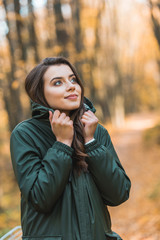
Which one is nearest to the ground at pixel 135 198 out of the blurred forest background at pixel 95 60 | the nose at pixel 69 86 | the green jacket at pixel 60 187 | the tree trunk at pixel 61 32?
the blurred forest background at pixel 95 60

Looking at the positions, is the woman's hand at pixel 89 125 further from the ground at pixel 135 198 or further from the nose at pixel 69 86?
the ground at pixel 135 198

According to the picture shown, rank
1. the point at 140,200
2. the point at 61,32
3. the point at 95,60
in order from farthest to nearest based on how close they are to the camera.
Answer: the point at 95,60 → the point at 61,32 → the point at 140,200

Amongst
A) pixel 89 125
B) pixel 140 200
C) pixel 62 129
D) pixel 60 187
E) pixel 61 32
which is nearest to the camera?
pixel 60 187

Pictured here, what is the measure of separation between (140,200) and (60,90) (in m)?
6.16

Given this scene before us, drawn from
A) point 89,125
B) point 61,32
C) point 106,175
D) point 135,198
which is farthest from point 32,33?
point 106,175

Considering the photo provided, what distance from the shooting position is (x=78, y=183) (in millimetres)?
1637

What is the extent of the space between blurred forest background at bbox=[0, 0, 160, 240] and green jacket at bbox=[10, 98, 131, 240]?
3.18m

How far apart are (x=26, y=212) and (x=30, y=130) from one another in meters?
0.52

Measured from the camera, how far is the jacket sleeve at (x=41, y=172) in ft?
4.94

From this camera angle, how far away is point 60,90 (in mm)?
1825

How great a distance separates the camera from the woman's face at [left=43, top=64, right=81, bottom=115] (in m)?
1.82

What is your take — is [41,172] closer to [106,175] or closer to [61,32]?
[106,175]

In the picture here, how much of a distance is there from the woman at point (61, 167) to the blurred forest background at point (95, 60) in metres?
3.19

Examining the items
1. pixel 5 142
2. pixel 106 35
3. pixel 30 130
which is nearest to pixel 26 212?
pixel 30 130
